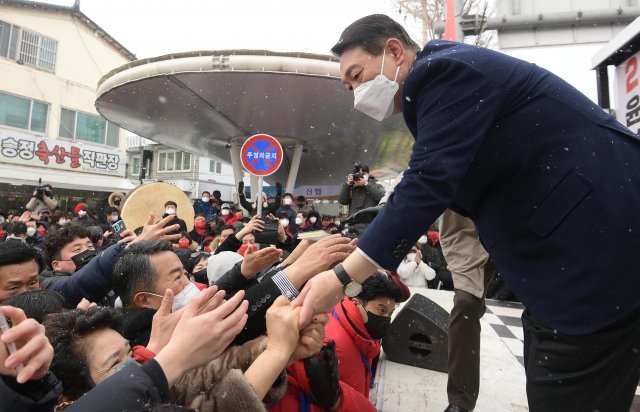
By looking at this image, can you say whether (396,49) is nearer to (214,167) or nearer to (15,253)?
(15,253)

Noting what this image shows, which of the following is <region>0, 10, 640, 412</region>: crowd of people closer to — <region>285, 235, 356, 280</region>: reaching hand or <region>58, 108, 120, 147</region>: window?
<region>285, 235, 356, 280</region>: reaching hand

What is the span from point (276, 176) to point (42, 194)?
9573 millimetres

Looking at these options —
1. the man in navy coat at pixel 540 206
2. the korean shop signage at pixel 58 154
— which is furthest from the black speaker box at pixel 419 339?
the korean shop signage at pixel 58 154

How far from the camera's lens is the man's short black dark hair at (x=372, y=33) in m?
1.40

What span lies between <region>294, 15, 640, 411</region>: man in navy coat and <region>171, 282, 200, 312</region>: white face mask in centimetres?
113

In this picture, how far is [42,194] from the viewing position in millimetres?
9211

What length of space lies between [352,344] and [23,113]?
62.3 feet

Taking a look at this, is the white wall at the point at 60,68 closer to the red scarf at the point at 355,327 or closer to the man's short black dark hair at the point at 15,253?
the man's short black dark hair at the point at 15,253

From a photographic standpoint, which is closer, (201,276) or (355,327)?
(355,327)

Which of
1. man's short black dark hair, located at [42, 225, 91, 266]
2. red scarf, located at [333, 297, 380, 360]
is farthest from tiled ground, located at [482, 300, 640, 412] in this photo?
man's short black dark hair, located at [42, 225, 91, 266]

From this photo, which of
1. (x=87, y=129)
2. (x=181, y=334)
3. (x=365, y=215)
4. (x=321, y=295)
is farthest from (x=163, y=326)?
(x=87, y=129)

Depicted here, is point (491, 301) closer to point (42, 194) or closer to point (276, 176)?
point (42, 194)

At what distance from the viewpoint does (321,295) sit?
1219 mm

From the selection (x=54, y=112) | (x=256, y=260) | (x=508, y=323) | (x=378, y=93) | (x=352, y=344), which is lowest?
(x=508, y=323)
